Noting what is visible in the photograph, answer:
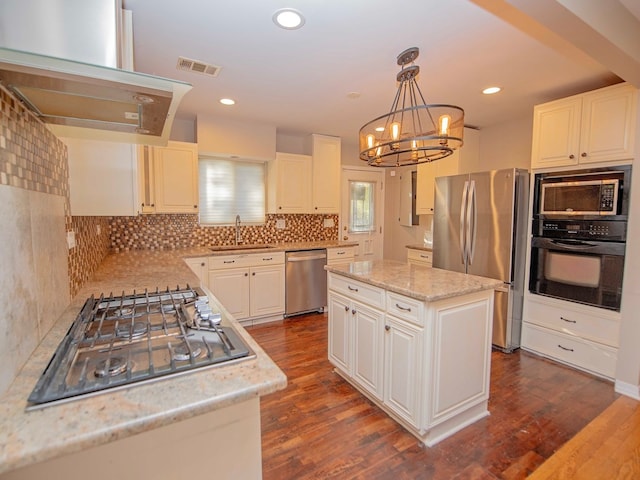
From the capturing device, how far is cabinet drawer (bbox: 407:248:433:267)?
411 cm

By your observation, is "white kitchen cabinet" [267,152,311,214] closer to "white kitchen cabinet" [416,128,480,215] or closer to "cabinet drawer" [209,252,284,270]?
"cabinet drawer" [209,252,284,270]

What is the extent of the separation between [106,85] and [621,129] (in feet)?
10.7

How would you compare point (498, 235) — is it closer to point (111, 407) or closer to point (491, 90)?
point (491, 90)

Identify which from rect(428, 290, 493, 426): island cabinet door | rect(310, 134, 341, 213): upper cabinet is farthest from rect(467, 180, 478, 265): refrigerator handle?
rect(310, 134, 341, 213): upper cabinet

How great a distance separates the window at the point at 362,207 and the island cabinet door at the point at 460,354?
344cm

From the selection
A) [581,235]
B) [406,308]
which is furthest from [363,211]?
[406,308]

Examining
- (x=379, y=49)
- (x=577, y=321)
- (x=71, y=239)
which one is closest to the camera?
(x=71, y=239)

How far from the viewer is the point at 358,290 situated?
226 cm

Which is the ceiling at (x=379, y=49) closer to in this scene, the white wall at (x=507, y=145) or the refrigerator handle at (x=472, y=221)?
the white wall at (x=507, y=145)

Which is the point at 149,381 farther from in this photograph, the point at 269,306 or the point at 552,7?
the point at 269,306

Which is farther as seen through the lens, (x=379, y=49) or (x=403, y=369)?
(x=379, y=49)

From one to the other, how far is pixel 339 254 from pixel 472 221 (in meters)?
1.68

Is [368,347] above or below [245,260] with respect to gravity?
below

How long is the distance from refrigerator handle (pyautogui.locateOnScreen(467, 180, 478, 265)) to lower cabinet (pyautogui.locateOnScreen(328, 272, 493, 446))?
131cm
